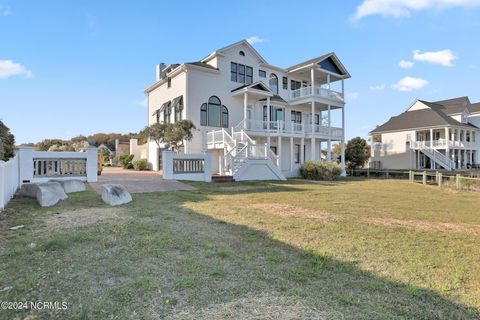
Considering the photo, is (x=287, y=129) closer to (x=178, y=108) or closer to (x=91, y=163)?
(x=178, y=108)

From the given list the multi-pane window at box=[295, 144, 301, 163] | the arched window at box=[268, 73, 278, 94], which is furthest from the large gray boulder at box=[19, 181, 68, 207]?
the multi-pane window at box=[295, 144, 301, 163]

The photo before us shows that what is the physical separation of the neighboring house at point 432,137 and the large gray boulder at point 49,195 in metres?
38.2

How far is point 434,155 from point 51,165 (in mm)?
38438

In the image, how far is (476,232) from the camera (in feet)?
22.5

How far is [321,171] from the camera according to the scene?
23000mm

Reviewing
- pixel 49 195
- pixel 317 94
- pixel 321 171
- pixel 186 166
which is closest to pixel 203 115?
pixel 186 166

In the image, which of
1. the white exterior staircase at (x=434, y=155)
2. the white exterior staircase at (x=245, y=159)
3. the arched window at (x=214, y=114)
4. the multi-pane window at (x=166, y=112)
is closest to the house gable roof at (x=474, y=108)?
the white exterior staircase at (x=434, y=155)

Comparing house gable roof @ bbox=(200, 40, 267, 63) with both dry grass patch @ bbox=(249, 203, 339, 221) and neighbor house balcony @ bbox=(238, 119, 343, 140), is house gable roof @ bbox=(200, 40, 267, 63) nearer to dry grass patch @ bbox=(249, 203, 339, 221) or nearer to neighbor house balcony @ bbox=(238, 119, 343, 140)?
neighbor house balcony @ bbox=(238, 119, 343, 140)

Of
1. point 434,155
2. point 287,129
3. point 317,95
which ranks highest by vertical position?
point 317,95

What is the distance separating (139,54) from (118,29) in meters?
4.96

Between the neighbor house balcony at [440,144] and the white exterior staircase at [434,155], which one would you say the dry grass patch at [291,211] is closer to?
the white exterior staircase at [434,155]

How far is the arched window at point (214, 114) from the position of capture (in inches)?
896

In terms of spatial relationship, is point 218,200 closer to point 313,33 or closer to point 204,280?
point 204,280

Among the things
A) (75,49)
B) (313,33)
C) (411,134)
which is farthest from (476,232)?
(411,134)
